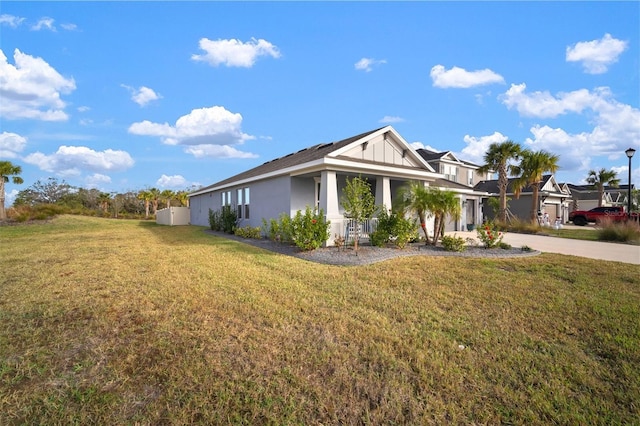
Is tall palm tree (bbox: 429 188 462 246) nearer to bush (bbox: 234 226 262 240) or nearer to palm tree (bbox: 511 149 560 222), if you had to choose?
bush (bbox: 234 226 262 240)

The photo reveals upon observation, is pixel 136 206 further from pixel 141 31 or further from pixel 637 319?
pixel 637 319

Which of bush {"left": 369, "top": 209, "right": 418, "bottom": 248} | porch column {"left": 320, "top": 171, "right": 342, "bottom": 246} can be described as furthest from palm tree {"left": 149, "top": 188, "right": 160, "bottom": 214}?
bush {"left": 369, "top": 209, "right": 418, "bottom": 248}

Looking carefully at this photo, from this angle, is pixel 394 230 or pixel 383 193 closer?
pixel 394 230

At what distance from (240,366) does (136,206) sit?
4990 cm

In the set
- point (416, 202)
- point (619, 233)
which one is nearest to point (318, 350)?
point (416, 202)

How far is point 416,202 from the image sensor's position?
10.2 metres

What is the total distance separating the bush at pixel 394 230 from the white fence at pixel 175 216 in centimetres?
2207

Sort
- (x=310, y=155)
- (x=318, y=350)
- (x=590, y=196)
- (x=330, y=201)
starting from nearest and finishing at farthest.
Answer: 1. (x=318, y=350)
2. (x=330, y=201)
3. (x=310, y=155)
4. (x=590, y=196)

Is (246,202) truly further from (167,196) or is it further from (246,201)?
(167,196)

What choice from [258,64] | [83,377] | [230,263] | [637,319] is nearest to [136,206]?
[258,64]

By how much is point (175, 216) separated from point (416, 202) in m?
23.4

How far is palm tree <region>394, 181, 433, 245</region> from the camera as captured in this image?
10023 mm

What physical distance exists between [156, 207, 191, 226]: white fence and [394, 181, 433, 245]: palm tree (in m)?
22.5

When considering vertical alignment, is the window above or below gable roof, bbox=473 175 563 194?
below
